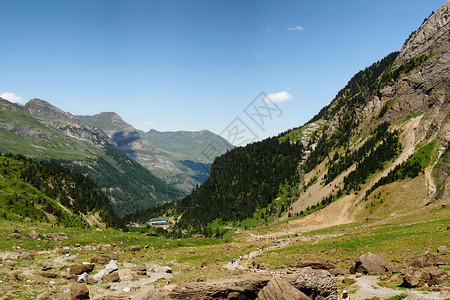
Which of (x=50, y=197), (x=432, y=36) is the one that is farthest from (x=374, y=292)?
(x=432, y=36)

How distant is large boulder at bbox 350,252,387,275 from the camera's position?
32338 millimetres

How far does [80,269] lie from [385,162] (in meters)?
140

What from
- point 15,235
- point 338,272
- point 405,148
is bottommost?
point 338,272

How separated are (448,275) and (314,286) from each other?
14009 millimetres

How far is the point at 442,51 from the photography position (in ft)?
496

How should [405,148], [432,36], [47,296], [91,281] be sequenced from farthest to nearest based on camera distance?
[432,36], [405,148], [91,281], [47,296]

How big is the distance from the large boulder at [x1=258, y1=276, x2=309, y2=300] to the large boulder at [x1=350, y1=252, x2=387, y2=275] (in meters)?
18.0

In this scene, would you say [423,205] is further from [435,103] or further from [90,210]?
[90,210]

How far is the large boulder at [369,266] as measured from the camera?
32.3 m

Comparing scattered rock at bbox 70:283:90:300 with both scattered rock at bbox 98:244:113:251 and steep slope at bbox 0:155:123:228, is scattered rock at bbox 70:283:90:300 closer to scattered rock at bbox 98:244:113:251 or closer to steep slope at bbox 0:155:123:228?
scattered rock at bbox 98:244:113:251

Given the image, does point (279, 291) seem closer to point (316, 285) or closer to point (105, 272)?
point (316, 285)

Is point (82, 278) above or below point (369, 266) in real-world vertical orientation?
below

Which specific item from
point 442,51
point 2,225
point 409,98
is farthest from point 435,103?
point 2,225

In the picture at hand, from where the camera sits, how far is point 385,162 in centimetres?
13225
